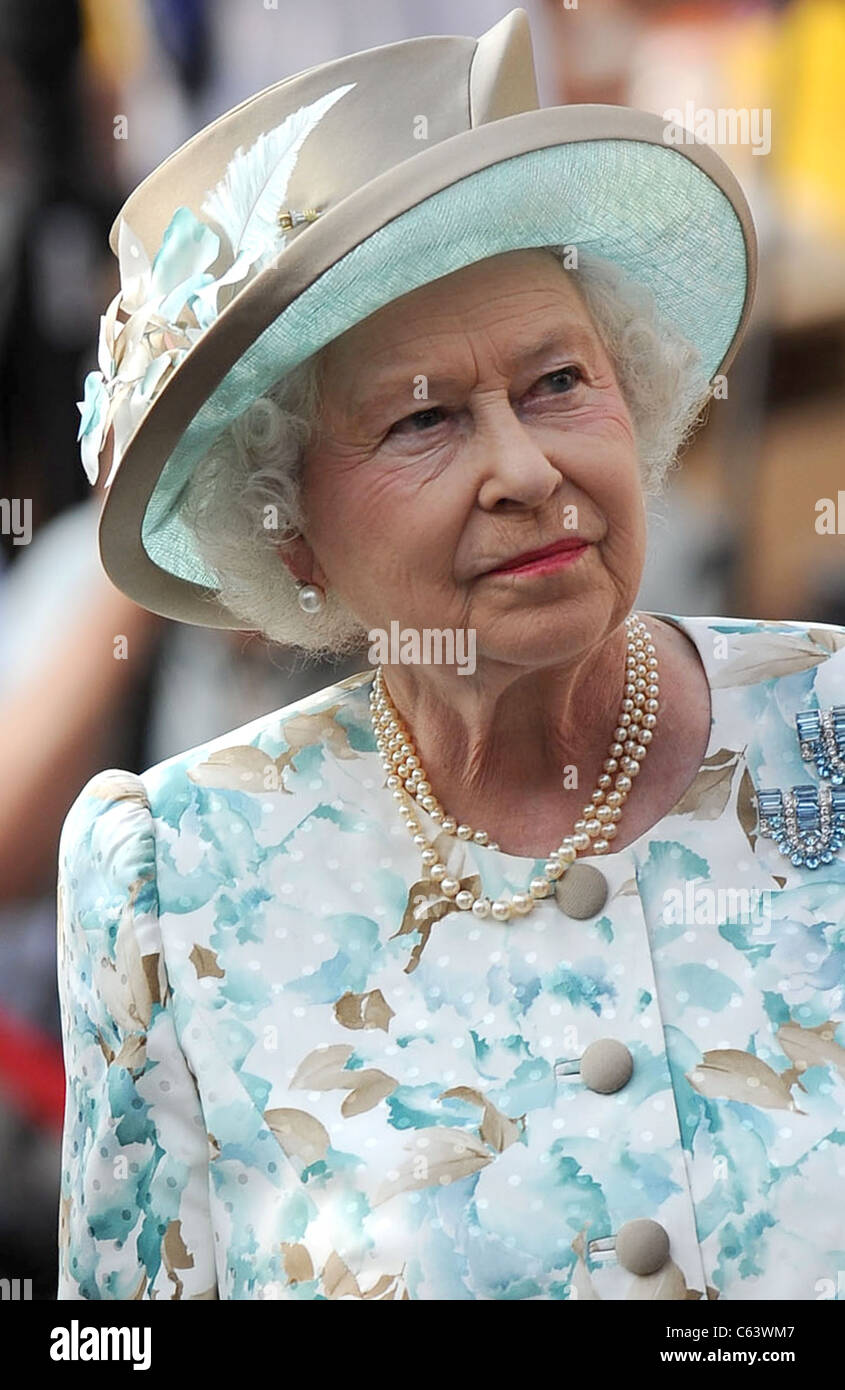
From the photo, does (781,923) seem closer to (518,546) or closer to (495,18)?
(518,546)

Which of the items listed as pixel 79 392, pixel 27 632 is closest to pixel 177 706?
pixel 27 632

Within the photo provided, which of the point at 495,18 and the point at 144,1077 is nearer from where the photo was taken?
the point at 144,1077

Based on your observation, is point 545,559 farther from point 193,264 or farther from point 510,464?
point 193,264

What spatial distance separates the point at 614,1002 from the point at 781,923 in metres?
0.19

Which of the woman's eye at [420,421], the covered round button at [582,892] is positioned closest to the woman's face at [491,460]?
the woman's eye at [420,421]

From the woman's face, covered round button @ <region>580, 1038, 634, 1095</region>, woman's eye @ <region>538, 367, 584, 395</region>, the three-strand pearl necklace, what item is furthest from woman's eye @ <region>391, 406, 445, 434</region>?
covered round button @ <region>580, 1038, 634, 1095</region>

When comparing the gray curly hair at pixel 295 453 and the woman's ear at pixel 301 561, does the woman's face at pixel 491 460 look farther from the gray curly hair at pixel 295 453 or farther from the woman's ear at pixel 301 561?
the woman's ear at pixel 301 561

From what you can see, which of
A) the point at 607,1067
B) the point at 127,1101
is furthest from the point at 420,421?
the point at 127,1101

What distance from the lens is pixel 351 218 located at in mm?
1559

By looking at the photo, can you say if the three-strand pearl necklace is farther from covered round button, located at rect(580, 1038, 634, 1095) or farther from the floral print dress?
covered round button, located at rect(580, 1038, 634, 1095)

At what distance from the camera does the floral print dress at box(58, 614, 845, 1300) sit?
159 centimetres

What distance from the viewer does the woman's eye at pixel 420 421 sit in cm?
166
